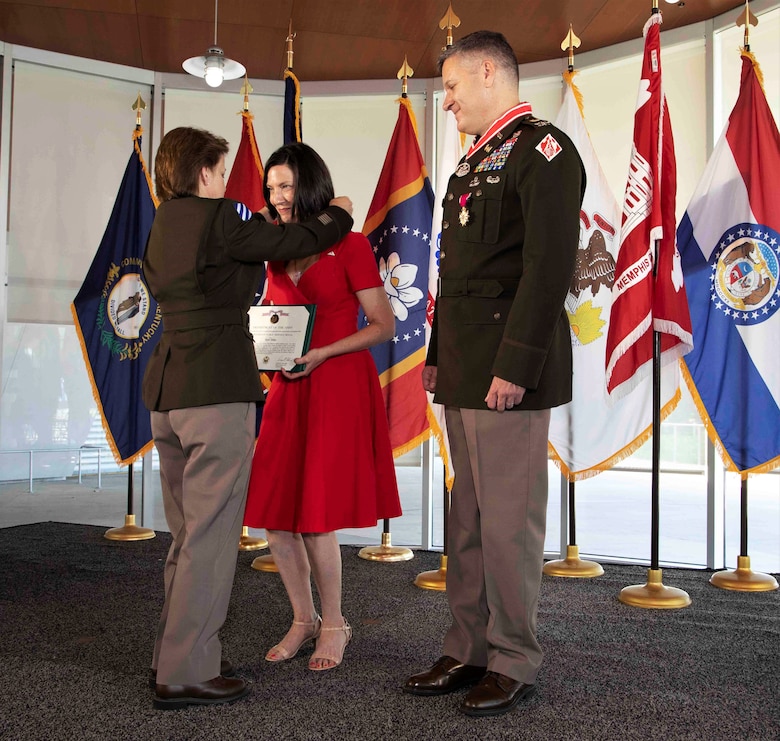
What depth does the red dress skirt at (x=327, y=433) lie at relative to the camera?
222 cm

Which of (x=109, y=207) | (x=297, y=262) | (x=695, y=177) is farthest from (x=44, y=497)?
(x=695, y=177)

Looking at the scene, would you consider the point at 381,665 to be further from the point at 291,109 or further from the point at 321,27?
the point at 321,27

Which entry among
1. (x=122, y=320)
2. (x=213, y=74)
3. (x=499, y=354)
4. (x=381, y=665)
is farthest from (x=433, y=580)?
(x=213, y=74)

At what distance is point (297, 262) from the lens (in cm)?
232

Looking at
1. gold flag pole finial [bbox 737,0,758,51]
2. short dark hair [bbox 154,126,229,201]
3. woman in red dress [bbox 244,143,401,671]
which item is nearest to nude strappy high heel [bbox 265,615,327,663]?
woman in red dress [bbox 244,143,401,671]

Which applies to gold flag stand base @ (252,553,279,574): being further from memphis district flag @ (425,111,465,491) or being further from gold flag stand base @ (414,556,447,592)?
memphis district flag @ (425,111,465,491)

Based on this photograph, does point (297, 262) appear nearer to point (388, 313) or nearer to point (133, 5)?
point (388, 313)

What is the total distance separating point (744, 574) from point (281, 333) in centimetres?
244

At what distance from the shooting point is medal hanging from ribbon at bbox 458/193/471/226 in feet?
6.41

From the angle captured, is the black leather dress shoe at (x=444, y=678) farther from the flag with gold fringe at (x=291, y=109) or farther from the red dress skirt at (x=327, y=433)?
the flag with gold fringe at (x=291, y=109)

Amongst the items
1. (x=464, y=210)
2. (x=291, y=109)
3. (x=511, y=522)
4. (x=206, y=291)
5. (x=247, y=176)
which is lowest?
(x=511, y=522)

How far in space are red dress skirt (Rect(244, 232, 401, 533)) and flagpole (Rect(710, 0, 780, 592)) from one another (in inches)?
72.4

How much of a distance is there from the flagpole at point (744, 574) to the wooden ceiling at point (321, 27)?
0.53m

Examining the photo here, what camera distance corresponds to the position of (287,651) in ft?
7.43
